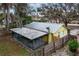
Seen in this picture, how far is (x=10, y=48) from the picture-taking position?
1564mm

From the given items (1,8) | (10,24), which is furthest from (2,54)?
(1,8)

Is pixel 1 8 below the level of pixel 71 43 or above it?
above

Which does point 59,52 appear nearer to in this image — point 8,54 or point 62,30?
point 62,30

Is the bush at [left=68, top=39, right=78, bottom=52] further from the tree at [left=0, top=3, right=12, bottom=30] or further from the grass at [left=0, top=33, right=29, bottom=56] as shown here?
the tree at [left=0, top=3, right=12, bottom=30]

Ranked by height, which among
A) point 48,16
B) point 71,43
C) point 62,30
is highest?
point 48,16

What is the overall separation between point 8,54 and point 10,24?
0.28m

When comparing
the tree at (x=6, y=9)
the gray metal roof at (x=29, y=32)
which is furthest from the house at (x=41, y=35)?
the tree at (x=6, y=9)

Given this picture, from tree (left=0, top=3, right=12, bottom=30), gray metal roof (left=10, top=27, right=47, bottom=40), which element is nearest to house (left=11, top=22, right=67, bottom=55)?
gray metal roof (left=10, top=27, right=47, bottom=40)

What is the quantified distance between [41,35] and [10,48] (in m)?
0.31

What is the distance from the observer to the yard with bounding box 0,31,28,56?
1.56 metres

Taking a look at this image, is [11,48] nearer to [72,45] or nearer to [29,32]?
[29,32]

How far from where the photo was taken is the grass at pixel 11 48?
1.56 meters

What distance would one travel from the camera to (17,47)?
1.56 metres

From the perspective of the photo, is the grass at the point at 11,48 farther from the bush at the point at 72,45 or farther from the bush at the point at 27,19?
the bush at the point at 72,45
